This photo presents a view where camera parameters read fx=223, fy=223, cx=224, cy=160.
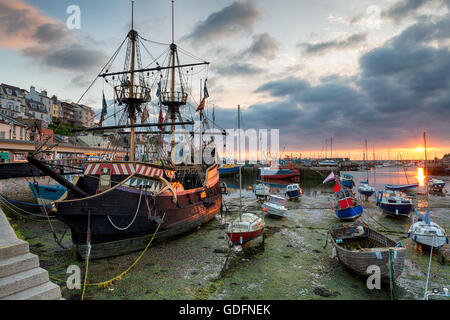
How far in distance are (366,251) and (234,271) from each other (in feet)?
21.1

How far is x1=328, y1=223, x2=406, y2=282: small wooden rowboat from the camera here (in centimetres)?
952

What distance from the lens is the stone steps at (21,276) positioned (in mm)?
4750

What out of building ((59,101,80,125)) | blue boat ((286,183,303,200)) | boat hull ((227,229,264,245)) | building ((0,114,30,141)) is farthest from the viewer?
building ((59,101,80,125))

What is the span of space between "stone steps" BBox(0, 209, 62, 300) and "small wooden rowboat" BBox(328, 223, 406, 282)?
11413 mm

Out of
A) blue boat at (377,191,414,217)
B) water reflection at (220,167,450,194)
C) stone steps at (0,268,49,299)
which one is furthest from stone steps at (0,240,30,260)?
water reflection at (220,167,450,194)

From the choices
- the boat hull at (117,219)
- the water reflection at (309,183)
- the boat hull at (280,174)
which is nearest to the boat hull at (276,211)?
the boat hull at (117,219)

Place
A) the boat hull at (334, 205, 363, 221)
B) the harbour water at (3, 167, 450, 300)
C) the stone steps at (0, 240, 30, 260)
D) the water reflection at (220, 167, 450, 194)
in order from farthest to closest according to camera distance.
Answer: the water reflection at (220, 167, 450, 194), the boat hull at (334, 205, 363, 221), the harbour water at (3, 167, 450, 300), the stone steps at (0, 240, 30, 260)

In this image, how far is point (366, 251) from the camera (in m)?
10.4

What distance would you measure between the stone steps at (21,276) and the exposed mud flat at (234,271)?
183 inches

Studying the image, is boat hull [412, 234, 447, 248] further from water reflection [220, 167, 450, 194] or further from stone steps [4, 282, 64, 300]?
water reflection [220, 167, 450, 194]

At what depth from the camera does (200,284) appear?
1027cm

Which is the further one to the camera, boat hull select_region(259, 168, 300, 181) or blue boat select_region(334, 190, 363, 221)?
boat hull select_region(259, 168, 300, 181)

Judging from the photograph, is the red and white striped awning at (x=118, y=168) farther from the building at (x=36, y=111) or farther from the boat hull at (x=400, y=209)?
the building at (x=36, y=111)

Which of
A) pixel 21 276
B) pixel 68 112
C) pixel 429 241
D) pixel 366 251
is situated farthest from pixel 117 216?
pixel 68 112
